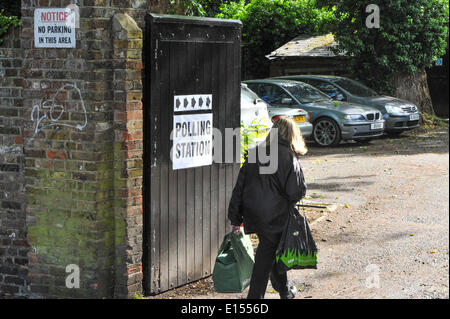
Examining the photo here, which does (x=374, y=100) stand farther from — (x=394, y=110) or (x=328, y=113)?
(x=328, y=113)

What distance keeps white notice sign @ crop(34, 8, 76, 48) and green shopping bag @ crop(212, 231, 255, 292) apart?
88.6 inches

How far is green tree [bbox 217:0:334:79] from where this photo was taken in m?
27.8

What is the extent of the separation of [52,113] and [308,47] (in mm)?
20202

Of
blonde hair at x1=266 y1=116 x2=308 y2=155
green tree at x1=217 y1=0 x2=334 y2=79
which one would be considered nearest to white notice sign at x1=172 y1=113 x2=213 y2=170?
blonde hair at x1=266 y1=116 x2=308 y2=155

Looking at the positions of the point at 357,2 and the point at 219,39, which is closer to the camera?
the point at 219,39

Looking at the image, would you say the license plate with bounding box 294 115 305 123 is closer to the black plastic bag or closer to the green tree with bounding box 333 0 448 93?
the green tree with bounding box 333 0 448 93

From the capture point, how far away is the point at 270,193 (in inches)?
230

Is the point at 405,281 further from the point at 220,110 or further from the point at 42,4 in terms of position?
the point at 42,4

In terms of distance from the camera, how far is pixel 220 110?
7.24 metres

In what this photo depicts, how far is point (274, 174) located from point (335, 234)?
11.5ft

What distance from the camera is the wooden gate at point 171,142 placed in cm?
646

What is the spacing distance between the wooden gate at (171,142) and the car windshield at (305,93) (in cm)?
1078

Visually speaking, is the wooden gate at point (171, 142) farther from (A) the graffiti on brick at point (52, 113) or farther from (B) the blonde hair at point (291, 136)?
(B) the blonde hair at point (291, 136)

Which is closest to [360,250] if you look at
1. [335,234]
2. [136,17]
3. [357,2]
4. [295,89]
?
[335,234]
